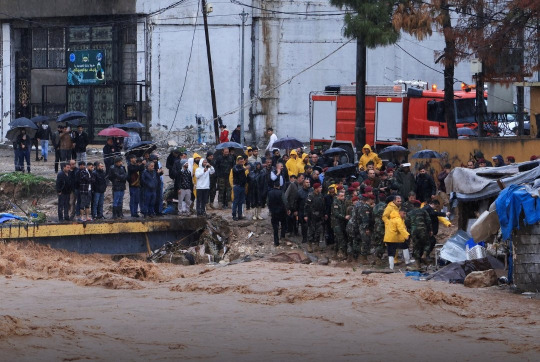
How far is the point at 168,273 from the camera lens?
2352 centimetres

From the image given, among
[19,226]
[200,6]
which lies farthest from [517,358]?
[200,6]

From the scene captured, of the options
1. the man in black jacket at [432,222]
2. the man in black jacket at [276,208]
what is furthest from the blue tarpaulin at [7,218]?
the man in black jacket at [432,222]

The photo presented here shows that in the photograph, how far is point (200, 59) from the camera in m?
42.4

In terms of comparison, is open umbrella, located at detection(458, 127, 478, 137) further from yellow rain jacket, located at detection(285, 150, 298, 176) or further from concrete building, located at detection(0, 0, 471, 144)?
yellow rain jacket, located at detection(285, 150, 298, 176)

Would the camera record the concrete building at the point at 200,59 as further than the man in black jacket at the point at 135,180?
Yes

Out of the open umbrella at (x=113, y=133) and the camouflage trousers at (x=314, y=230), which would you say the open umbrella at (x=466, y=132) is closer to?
the open umbrella at (x=113, y=133)

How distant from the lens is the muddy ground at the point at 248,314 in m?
15.2

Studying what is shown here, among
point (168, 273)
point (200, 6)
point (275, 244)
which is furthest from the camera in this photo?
point (200, 6)

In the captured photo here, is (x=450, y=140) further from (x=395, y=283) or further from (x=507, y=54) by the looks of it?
(x=395, y=283)

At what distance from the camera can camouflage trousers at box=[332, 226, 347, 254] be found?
23.8 meters

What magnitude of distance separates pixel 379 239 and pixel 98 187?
282 inches

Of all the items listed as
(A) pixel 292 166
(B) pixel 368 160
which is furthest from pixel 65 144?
(B) pixel 368 160

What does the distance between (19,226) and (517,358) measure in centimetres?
1397

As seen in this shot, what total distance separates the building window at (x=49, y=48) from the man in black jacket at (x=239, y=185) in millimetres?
19476
